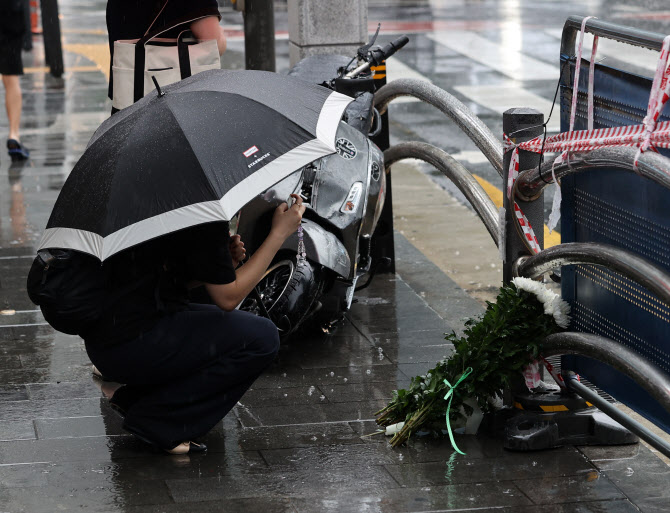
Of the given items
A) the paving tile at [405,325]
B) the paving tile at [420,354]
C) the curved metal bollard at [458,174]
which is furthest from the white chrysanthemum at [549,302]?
the paving tile at [405,325]

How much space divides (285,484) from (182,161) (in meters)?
1.25

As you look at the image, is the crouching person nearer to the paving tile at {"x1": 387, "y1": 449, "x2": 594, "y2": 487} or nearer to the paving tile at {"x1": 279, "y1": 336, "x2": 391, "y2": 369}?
the paving tile at {"x1": 387, "y1": 449, "x2": 594, "y2": 487}

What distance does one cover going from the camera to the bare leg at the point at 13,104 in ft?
34.0

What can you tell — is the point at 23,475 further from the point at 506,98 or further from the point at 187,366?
the point at 506,98

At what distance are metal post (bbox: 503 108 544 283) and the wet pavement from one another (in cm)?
80

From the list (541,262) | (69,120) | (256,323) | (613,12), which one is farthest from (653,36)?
(613,12)

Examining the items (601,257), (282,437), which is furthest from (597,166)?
(282,437)

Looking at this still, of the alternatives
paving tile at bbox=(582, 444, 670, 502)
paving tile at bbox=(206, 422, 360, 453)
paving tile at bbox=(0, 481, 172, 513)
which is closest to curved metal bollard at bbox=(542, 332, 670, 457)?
paving tile at bbox=(582, 444, 670, 502)

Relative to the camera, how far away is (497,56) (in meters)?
16.4

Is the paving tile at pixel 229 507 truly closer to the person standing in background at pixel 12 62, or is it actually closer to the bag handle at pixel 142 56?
the bag handle at pixel 142 56

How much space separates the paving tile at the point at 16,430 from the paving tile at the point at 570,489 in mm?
2024

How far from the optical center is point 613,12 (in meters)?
22.5

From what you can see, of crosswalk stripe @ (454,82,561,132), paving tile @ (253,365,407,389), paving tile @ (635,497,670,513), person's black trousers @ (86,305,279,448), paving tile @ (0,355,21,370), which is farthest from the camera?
crosswalk stripe @ (454,82,561,132)

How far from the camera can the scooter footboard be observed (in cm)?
544
